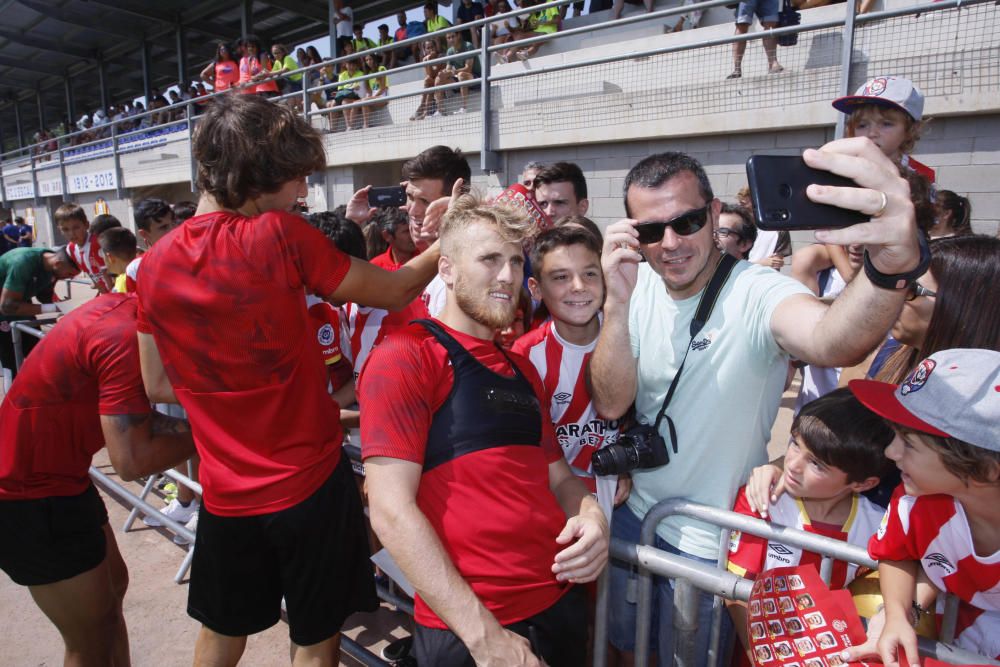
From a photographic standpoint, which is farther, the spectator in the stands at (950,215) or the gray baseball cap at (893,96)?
the spectator in the stands at (950,215)

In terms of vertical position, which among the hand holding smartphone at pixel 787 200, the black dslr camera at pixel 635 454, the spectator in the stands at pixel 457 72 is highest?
the spectator in the stands at pixel 457 72

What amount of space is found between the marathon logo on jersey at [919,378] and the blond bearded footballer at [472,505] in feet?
2.90

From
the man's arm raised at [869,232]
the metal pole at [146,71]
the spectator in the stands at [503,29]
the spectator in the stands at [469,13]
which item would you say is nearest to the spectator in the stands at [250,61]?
the spectator in the stands at [469,13]

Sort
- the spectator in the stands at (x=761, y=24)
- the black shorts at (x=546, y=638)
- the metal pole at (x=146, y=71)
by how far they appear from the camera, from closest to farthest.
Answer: the black shorts at (x=546, y=638), the spectator in the stands at (x=761, y=24), the metal pole at (x=146, y=71)

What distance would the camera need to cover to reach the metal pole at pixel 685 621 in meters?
1.71

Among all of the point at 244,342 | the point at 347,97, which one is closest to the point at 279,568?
the point at 244,342

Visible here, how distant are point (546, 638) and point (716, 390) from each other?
2.96 ft

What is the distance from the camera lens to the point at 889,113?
2.77 m

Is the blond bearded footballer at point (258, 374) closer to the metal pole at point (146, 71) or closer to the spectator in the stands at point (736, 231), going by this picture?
the spectator in the stands at point (736, 231)

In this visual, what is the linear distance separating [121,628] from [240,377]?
1.46 m

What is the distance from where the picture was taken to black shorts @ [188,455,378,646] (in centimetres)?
198

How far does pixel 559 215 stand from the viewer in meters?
3.55

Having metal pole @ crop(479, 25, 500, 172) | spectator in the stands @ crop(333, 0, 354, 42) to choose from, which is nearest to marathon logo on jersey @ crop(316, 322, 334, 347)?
metal pole @ crop(479, 25, 500, 172)

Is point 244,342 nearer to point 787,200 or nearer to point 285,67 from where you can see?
point 787,200
